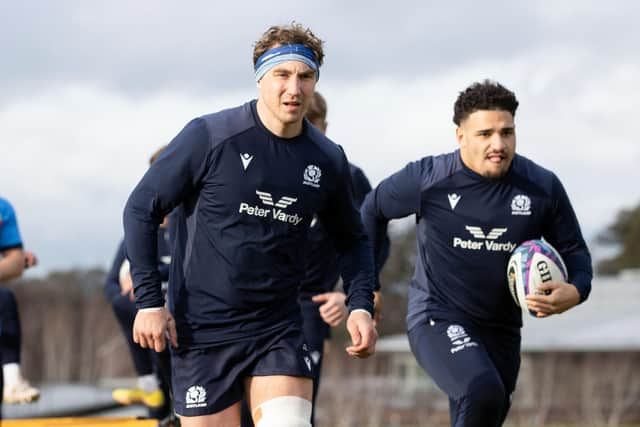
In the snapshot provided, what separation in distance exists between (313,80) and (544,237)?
2.38 meters

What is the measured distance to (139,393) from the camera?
10.5m

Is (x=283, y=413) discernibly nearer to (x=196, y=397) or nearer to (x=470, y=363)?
(x=196, y=397)

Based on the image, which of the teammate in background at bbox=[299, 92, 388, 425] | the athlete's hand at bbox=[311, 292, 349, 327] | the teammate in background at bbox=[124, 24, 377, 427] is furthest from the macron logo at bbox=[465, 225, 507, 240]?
the teammate in background at bbox=[124, 24, 377, 427]

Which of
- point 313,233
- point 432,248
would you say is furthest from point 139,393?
point 432,248

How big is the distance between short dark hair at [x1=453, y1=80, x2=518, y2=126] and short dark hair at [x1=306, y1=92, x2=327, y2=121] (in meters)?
1.37

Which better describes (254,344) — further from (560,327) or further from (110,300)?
(560,327)

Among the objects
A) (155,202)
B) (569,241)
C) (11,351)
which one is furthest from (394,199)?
(11,351)

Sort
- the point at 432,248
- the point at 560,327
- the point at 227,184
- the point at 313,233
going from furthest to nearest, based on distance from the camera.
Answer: the point at 560,327 → the point at 313,233 → the point at 432,248 → the point at 227,184

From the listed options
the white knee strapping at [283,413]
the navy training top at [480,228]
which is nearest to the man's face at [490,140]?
the navy training top at [480,228]

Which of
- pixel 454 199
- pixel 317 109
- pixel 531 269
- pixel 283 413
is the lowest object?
pixel 283 413

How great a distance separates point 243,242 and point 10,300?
398 centimetres

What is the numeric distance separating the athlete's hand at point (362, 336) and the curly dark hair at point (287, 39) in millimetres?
1364

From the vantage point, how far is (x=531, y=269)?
7.32m

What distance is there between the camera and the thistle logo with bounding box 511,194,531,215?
760 centimetres
